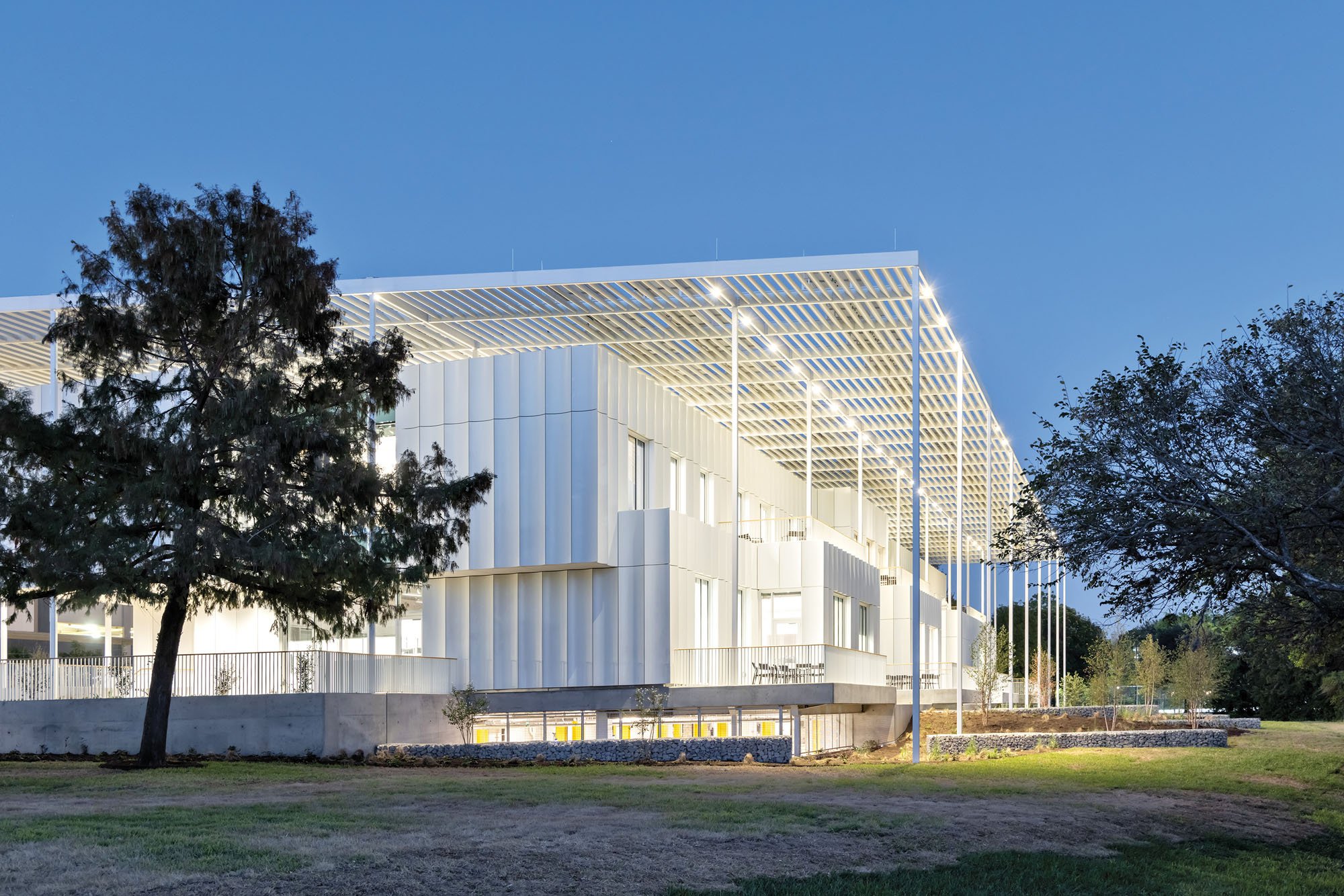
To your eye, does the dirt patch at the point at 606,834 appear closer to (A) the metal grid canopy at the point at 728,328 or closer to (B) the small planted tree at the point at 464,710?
(B) the small planted tree at the point at 464,710

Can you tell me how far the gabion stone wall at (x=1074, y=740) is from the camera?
95.0ft

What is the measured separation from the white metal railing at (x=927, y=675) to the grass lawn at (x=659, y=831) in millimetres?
22087

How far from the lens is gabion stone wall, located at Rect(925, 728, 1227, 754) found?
29.0 m

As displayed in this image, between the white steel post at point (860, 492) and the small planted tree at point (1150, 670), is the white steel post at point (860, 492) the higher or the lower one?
the higher one

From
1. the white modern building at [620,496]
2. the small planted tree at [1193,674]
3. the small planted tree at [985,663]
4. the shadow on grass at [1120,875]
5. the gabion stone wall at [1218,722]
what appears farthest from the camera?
the small planted tree at [1193,674]

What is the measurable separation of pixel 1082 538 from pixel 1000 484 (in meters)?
44.3

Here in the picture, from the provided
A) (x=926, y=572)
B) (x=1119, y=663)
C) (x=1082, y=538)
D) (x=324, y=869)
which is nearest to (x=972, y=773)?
(x=1082, y=538)

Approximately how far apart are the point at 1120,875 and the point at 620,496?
19763mm

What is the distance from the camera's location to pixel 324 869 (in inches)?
420

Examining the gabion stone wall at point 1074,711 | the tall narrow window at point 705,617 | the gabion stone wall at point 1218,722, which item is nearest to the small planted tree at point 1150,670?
the gabion stone wall at point 1074,711

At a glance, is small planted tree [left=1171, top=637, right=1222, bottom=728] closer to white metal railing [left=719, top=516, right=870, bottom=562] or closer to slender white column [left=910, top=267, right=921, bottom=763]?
white metal railing [left=719, top=516, right=870, bottom=562]

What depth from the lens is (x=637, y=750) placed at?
25891mm

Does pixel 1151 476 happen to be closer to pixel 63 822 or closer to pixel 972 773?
pixel 972 773

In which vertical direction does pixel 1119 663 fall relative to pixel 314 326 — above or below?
below
